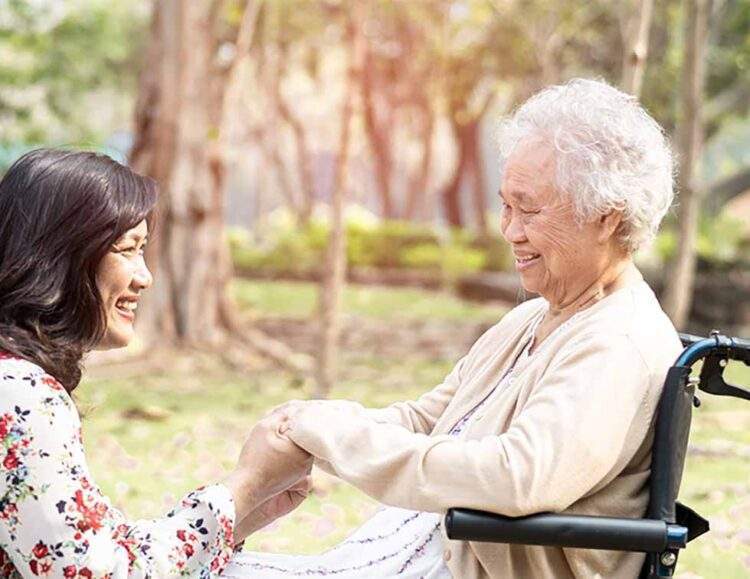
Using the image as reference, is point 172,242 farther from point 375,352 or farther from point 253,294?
point 253,294

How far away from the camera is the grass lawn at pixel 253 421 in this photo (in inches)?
197

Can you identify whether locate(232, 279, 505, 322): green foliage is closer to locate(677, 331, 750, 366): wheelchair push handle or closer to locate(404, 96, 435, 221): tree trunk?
locate(404, 96, 435, 221): tree trunk

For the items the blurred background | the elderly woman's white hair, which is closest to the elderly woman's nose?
the elderly woman's white hair

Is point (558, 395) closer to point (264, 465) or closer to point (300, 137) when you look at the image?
point (264, 465)

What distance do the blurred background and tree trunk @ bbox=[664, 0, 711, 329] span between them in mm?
18

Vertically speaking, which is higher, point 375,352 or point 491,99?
point 491,99

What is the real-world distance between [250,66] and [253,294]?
9.20 meters

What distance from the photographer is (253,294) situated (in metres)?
16.4

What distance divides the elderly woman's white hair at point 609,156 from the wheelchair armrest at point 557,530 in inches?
20.3

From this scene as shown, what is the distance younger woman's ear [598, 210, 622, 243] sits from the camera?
2.28m

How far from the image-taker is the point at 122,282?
2213 millimetres

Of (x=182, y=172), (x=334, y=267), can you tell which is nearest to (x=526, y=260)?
(x=334, y=267)

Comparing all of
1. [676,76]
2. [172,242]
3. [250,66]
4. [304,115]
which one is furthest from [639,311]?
[304,115]

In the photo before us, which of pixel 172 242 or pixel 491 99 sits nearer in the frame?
pixel 172 242
